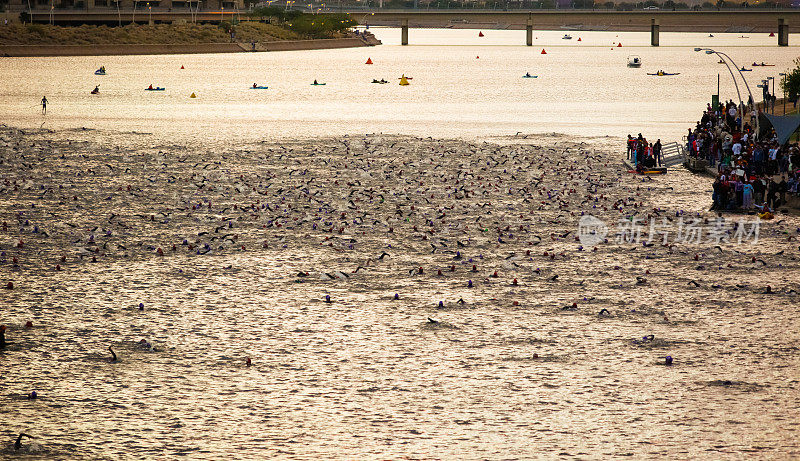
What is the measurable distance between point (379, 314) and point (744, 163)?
60.6 feet

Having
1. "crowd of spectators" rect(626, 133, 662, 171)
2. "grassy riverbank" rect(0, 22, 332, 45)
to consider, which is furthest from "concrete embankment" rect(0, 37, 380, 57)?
"crowd of spectators" rect(626, 133, 662, 171)

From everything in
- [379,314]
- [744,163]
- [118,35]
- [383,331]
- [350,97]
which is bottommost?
[383,331]

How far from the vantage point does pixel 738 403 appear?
54.8 ft

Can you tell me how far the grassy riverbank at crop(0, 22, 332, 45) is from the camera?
163 metres

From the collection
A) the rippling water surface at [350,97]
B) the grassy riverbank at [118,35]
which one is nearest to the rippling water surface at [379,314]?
the rippling water surface at [350,97]

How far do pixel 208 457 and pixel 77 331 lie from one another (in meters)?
6.98

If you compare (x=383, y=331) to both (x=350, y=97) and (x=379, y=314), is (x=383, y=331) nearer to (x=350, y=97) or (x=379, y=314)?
(x=379, y=314)

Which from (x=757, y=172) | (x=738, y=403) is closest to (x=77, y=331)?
(x=738, y=403)

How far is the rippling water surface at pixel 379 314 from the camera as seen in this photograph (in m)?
15.8

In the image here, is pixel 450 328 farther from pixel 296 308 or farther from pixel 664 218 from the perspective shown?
pixel 664 218

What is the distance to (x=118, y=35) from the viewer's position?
6934 inches

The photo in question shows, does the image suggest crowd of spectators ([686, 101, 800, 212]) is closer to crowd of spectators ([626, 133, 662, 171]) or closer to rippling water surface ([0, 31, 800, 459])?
rippling water surface ([0, 31, 800, 459])

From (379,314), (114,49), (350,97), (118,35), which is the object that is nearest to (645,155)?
(379,314)

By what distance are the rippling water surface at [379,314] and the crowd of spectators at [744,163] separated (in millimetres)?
1701
